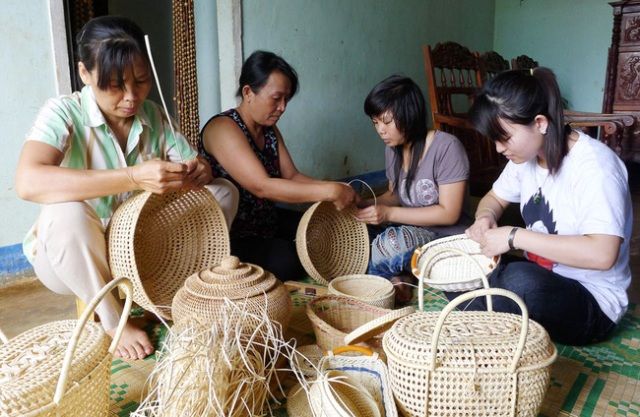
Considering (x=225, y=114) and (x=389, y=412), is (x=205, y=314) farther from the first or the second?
(x=225, y=114)

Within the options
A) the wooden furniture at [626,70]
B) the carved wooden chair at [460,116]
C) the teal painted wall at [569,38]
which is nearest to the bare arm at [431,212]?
the carved wooden chair at [460,116]

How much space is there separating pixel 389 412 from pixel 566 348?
0.77 m

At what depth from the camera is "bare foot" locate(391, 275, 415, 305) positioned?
1942 millimetres

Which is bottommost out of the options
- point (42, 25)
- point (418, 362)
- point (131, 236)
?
point (418, 362)

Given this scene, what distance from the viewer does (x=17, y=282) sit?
90.0 inches

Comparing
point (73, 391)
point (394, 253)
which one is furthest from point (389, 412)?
point (394, 253)

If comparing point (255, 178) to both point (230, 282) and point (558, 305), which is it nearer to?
point (230, 282)

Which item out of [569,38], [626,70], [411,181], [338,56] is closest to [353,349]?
[411,181]

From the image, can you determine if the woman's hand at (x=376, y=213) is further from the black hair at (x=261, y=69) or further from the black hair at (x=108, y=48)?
the black hair at (x=108, y=48)

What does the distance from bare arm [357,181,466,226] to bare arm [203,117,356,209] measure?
15 centimetres

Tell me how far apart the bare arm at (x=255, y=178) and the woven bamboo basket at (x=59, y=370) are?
3.07 feet

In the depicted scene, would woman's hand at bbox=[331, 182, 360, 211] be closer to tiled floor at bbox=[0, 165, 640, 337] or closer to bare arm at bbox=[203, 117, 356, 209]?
bare arm at bbox=[203, 117, 356, 209]

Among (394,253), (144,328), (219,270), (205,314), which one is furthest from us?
(394,253)

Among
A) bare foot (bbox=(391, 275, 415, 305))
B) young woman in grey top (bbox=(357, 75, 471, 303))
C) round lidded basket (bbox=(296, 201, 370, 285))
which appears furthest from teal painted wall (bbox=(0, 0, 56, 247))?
bare foot (bbox=(391, 275, 415, 305))
